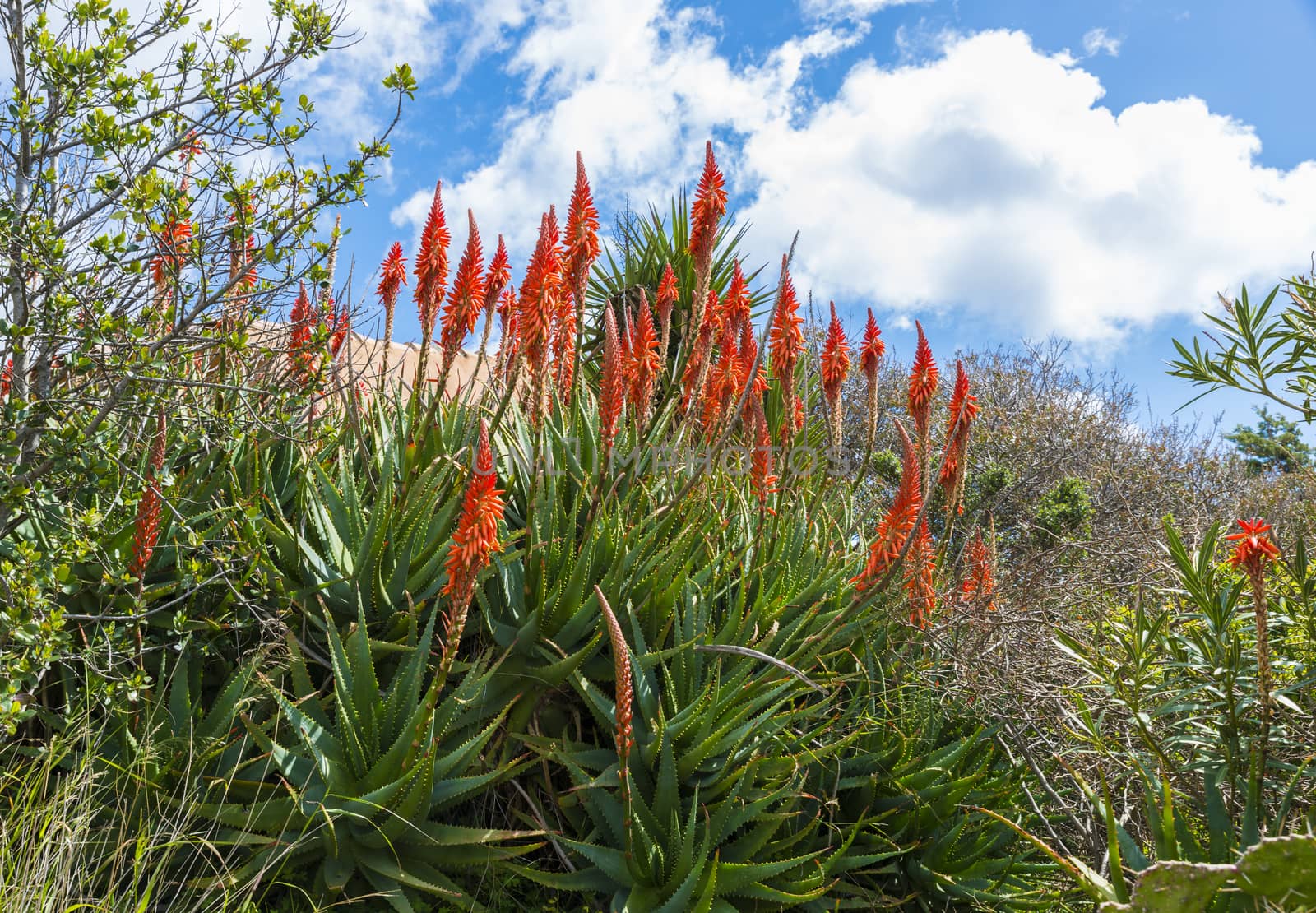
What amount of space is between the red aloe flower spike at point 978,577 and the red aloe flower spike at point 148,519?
3257 mm

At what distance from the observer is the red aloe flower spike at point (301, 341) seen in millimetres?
3361

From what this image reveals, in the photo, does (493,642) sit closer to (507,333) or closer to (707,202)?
(507,333)

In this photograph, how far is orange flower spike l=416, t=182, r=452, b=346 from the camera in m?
3.73

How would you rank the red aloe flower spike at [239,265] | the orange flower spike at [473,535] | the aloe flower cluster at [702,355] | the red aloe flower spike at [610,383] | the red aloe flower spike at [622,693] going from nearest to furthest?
1. the red aloe flower spike at [622,693]
2. the orange flower spike at [473,535]
3. the red aloe flower spike at [239,265]
4. the red aloe flower spike at [610,383]
5. the aloe flower cluster at [702,355]

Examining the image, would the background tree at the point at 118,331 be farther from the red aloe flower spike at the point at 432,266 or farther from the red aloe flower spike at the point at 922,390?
the red aloe flower spike at the point at 922,390

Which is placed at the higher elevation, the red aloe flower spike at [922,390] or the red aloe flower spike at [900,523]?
the red aloe flower spike at [922,390]

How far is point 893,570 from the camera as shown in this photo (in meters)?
3.35

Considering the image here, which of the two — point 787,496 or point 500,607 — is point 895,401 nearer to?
point 787,496

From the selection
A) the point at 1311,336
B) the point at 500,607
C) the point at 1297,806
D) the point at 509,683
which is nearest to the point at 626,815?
the point at 509,683

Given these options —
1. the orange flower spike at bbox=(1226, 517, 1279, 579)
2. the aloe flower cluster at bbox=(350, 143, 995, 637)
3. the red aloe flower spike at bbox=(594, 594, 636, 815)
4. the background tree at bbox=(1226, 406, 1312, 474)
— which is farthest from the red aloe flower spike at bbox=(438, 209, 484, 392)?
the background tree at bbox=(1226, 406, 1312, 474)

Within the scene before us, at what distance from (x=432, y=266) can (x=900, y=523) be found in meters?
2.20

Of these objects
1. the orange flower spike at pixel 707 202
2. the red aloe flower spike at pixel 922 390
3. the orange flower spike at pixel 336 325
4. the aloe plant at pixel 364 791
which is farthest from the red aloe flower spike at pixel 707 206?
the aloe plant at pixel 364 791

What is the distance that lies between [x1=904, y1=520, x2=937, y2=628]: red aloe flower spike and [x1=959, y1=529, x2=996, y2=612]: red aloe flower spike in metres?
0.30

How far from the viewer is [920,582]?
3.75 meters
